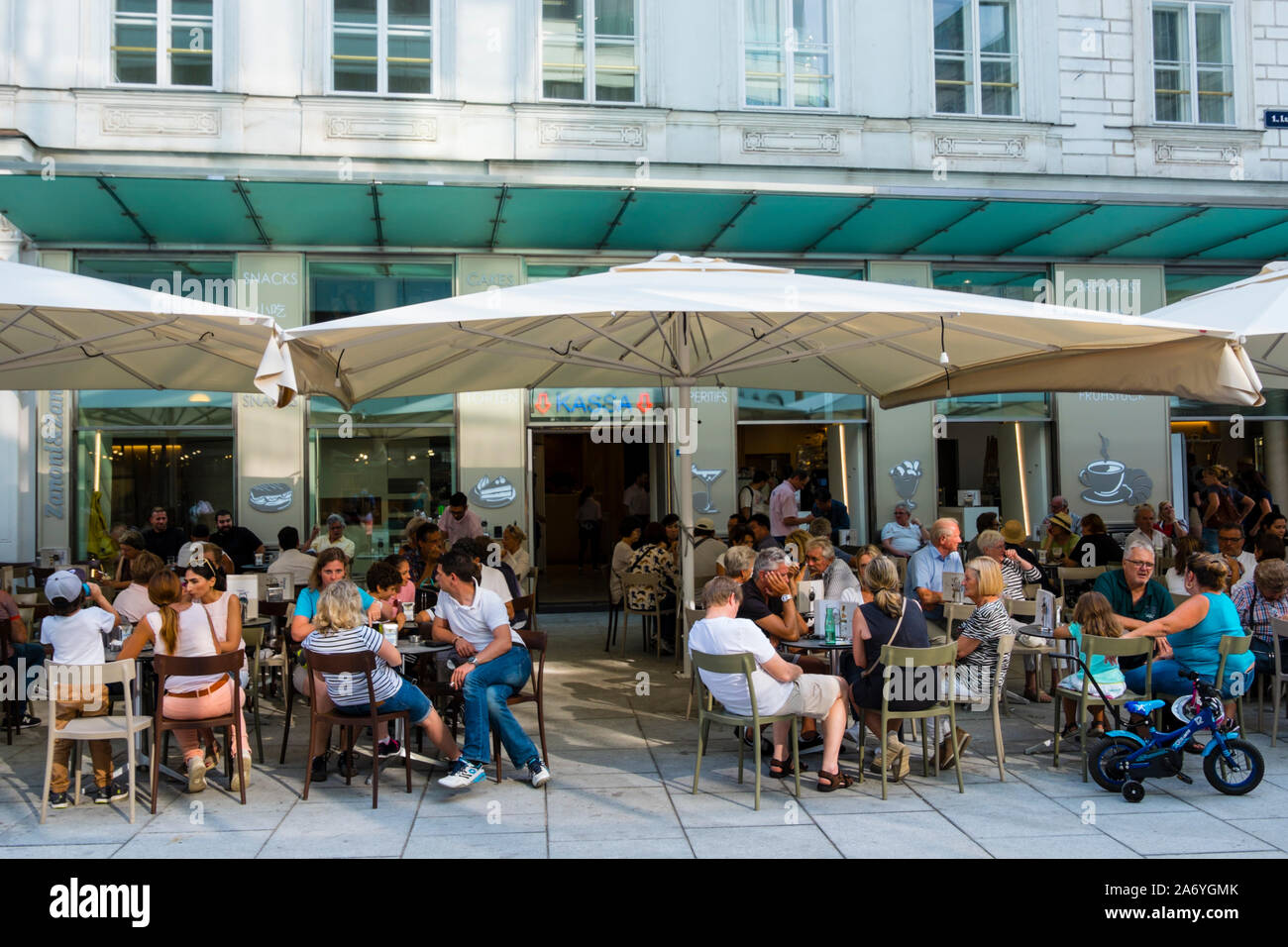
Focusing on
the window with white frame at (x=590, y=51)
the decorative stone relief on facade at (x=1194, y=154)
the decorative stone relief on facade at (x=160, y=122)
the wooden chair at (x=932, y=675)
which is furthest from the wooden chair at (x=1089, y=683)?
the decorative stone relief on facade at (x=160, y=122)

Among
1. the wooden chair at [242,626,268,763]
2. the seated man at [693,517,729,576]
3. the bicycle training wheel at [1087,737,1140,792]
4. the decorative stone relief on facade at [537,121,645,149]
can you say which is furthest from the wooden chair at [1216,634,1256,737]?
the decorative stone relief on facade at [537,121,645,149]

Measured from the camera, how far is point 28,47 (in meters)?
11.9

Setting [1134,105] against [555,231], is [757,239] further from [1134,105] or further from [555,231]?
[1134,105]

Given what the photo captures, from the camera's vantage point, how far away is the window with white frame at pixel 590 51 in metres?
12.8

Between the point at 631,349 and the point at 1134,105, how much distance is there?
9.64m

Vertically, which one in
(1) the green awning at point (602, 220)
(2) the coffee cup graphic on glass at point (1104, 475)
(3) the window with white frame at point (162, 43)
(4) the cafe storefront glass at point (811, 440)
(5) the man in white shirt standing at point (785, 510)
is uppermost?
(3) the window with white frame at point (162, 43)

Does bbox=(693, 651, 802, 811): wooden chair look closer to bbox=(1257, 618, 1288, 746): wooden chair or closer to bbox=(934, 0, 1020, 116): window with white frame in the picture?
bbox=(1257, 618, 1288, 746): wooden chair

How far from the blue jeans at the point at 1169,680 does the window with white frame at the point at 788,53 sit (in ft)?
29.3

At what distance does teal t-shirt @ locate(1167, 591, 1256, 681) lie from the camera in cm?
612

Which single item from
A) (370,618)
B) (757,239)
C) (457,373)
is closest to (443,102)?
(757,239)

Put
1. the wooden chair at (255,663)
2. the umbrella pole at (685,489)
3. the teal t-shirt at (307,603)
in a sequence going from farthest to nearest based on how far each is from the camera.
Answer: the umbrella pole at (685,489) → the wooden chair at (255,663) → the teal t-shirt at (307,603)

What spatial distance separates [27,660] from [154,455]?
561 centimetres

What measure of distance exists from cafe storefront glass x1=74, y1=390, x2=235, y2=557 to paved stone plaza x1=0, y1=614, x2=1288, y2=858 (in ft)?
19.1

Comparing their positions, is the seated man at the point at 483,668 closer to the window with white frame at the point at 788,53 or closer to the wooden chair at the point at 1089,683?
the wooden chair at the point at 1089,683
